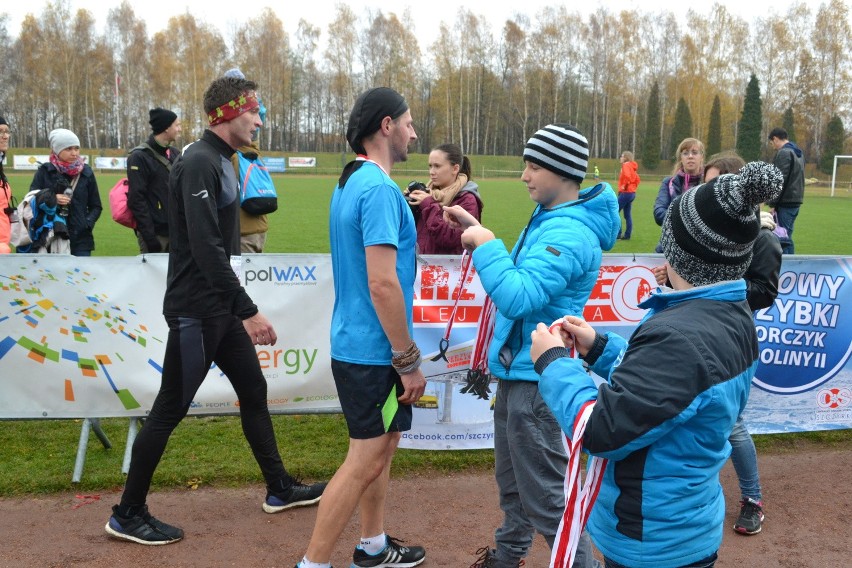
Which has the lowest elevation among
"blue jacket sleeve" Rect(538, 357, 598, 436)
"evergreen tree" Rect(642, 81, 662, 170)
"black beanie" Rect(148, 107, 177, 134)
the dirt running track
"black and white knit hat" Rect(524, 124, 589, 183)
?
the dirt running track

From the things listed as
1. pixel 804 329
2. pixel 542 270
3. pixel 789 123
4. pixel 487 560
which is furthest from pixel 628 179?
pixel 789 123

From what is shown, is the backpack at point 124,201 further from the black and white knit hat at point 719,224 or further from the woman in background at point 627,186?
the woman in background at point 627,186

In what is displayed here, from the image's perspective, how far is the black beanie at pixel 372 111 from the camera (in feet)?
10.3

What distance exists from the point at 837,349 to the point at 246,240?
15.8ft

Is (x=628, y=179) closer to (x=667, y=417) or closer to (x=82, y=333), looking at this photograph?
(x=82, y=333)

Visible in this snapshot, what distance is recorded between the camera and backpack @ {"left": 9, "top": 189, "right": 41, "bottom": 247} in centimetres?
760

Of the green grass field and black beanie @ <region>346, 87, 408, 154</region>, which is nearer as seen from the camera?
black beanie @ <region>346, 87, 408, 154</region>

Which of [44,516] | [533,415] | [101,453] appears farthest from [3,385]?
[533,415]

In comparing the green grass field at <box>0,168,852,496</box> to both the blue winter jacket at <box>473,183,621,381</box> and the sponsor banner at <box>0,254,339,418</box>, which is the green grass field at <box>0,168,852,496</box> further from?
the blue winter jacket at <box>473,183,621,381</box>

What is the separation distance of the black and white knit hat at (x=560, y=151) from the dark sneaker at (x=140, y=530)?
105 inches

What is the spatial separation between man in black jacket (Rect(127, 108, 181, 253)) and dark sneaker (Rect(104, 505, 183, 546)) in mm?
3480

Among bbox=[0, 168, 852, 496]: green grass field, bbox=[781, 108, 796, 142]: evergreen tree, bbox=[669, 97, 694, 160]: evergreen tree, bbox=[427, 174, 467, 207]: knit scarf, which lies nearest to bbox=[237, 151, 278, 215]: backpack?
bbox=[427, 174, 467, 207]: knit scarf

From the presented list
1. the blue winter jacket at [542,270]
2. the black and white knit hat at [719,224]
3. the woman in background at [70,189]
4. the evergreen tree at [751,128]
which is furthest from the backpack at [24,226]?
the evergreen tree at [751,128]

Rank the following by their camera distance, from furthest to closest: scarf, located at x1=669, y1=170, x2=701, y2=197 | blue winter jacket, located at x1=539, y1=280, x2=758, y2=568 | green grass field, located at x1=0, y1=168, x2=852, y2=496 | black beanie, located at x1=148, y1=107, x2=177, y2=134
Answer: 1. scarf, located at x1=669, y1=170, x2=701, y2=197
2. black beanie, located at x1=148, y1=107, x2=177, y2=134
3. green grass field, located at x1=0, y1=168, x2=852, y2=496
4. blue winter jacket, located at x1=539, y1=280, x2=758, y2=568
